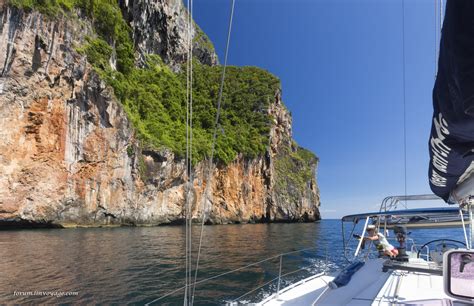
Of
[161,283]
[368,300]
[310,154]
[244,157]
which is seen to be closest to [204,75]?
[244,157]

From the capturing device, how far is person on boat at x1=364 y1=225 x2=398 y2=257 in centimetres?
531

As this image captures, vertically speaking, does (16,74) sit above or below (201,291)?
above

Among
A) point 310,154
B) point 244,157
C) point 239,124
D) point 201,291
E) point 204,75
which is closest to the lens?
point 201,291

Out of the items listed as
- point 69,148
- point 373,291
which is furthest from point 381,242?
point 69,148

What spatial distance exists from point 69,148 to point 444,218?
27082 mm

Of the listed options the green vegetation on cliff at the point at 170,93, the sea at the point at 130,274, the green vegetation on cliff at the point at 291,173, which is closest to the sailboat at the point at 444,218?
the sea at the point at 130,274

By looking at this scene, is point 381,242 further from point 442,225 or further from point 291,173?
point 291,173

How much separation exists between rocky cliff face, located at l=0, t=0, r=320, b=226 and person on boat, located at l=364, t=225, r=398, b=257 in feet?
52.8

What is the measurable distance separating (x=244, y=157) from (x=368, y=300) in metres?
41.3

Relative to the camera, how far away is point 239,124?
166 ft

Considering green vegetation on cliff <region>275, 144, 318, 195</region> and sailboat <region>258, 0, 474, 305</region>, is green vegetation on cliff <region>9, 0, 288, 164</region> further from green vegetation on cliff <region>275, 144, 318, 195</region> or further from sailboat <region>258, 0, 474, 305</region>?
sailboat <region>258, 0, 474, 305</region>

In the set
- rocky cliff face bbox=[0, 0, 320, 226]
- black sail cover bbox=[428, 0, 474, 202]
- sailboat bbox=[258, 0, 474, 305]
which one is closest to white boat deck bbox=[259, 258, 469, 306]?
sailboat bbox=[258, 0, 474, 305]

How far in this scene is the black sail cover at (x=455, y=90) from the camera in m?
1.34

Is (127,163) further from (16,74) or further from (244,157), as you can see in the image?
(244,157)
